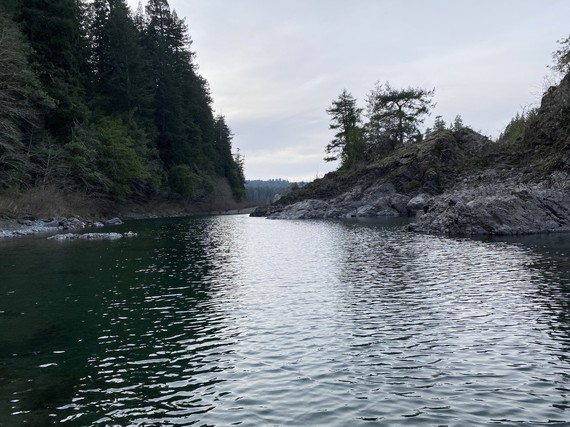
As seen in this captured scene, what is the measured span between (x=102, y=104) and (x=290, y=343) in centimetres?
8786

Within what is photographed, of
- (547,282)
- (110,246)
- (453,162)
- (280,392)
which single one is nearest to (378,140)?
(453,162)

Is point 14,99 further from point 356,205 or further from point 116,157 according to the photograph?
point 356,205

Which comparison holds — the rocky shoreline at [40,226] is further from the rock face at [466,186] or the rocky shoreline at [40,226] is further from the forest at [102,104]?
the rock face at [466,186]

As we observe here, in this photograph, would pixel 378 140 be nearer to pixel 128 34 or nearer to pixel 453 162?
pixel 453 162

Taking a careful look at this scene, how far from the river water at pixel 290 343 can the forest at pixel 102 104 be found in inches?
1588

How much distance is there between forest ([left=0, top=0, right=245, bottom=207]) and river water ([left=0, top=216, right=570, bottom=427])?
1588 inches

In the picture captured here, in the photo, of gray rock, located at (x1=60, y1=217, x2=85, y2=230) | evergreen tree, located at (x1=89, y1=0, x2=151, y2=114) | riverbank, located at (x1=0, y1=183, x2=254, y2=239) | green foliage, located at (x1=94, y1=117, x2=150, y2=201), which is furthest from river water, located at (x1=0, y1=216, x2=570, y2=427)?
evergreen tree, located at (x1=89, y1=0, x2=151, y2=114)

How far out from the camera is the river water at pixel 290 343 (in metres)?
10.4

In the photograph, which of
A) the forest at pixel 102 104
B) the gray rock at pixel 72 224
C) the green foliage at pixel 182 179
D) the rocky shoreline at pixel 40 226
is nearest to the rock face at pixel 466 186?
the green foliage at pixel 182 179

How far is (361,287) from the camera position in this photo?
23.9 m

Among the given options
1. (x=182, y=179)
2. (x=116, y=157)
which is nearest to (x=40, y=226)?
(x=116, y=157)

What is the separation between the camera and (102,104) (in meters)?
90.6

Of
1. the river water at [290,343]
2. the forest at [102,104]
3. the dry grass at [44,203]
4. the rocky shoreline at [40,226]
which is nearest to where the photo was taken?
the river water at [290,343]

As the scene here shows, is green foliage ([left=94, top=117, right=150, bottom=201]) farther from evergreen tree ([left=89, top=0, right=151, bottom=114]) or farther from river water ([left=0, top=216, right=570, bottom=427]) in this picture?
river water ([left=0, top=216, right=570, bottom=427])
